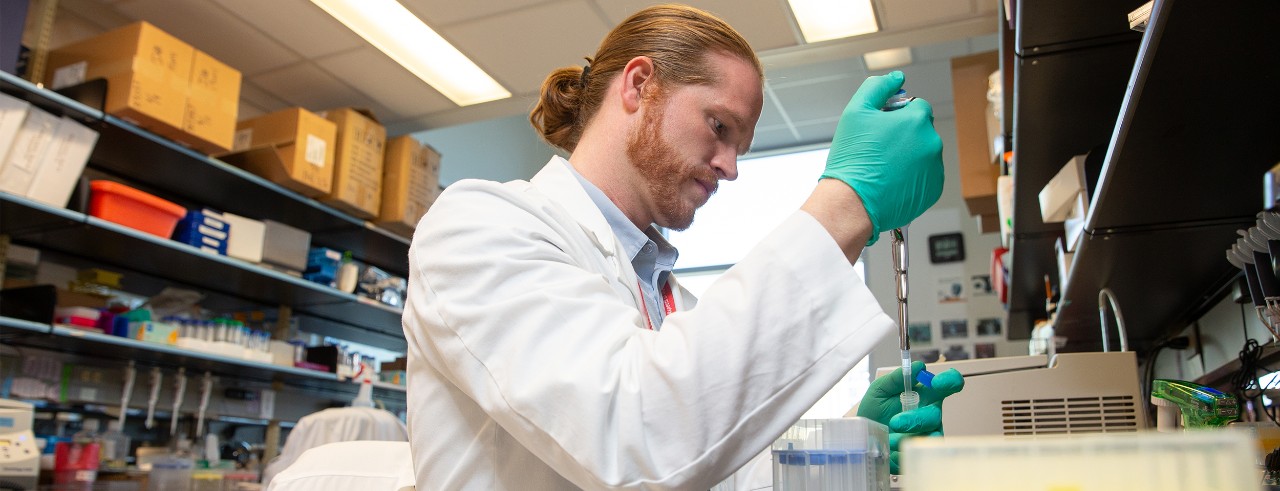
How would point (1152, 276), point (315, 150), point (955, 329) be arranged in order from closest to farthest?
1. point (1152, 276)
2. point (315, 150)
3. point (955, 329)

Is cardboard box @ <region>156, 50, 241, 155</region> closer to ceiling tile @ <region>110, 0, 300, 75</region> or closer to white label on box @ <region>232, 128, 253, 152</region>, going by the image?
ceiling tile @ <region>110, 0, 300, 75</region>

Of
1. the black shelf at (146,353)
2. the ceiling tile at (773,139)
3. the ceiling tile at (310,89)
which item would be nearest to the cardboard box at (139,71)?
the ceiling tile at (310,89)

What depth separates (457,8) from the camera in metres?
3.27

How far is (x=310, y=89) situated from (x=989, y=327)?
12.3 ft

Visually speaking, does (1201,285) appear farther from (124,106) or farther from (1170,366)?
(124,106)

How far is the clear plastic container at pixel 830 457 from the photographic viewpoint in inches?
27.9

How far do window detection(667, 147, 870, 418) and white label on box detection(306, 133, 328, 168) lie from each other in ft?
8.32

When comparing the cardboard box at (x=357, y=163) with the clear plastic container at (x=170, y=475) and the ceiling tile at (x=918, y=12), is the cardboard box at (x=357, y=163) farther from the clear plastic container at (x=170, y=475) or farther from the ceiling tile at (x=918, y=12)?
the ceiling tile at (x=918, y=12)

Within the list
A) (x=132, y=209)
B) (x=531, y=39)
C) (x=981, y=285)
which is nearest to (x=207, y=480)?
(x=132, y=209)

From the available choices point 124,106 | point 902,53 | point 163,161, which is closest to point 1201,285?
point 902,53

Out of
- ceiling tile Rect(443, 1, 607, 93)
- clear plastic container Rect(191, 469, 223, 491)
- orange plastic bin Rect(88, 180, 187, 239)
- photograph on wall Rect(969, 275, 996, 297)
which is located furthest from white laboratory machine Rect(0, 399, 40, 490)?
photograph on wall Rect(969, 275, 996, 297)

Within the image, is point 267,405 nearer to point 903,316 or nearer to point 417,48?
point 417,48

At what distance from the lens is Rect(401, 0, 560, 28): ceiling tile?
323cm

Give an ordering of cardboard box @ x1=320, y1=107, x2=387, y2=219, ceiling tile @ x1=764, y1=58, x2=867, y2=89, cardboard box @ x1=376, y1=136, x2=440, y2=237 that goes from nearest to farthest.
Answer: cardboard box @ x1=320, y1=107, x2=387, y2=219, cardboard box @ x1=376, y1=136, x2=440, y2=237, ceiling tile @ x1=764, y1=58, x2=867, y2=89
